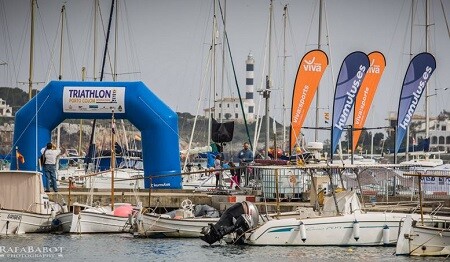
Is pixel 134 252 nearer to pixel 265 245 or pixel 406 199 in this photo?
pixel 265 245

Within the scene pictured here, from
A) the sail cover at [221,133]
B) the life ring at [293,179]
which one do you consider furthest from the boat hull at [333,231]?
the sail cover at [221,133]

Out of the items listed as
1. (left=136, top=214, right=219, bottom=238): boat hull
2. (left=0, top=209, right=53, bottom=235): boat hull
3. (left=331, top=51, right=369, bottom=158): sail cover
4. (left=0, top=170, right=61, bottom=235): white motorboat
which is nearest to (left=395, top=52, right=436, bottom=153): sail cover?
(left=331, top=51, right=369, bottom=158): sail cover

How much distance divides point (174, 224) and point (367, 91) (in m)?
15.2

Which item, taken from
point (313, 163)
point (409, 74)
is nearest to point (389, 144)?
point (409, 74)

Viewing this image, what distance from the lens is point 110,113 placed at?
157 ft

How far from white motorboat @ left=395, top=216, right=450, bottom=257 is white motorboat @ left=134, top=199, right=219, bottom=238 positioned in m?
6.45

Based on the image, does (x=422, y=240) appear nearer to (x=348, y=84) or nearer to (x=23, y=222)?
(x=23, y=222)

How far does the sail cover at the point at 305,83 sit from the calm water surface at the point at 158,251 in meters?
11.1

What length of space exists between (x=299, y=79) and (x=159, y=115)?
203 inches

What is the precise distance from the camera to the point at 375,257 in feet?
112

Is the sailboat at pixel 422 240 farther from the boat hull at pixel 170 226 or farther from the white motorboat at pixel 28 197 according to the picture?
the white motorboat at pixel 28 197

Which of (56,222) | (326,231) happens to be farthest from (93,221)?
(326,231)

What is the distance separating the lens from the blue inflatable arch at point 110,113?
47531mm

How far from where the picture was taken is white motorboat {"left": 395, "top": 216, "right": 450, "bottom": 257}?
33.6 m
